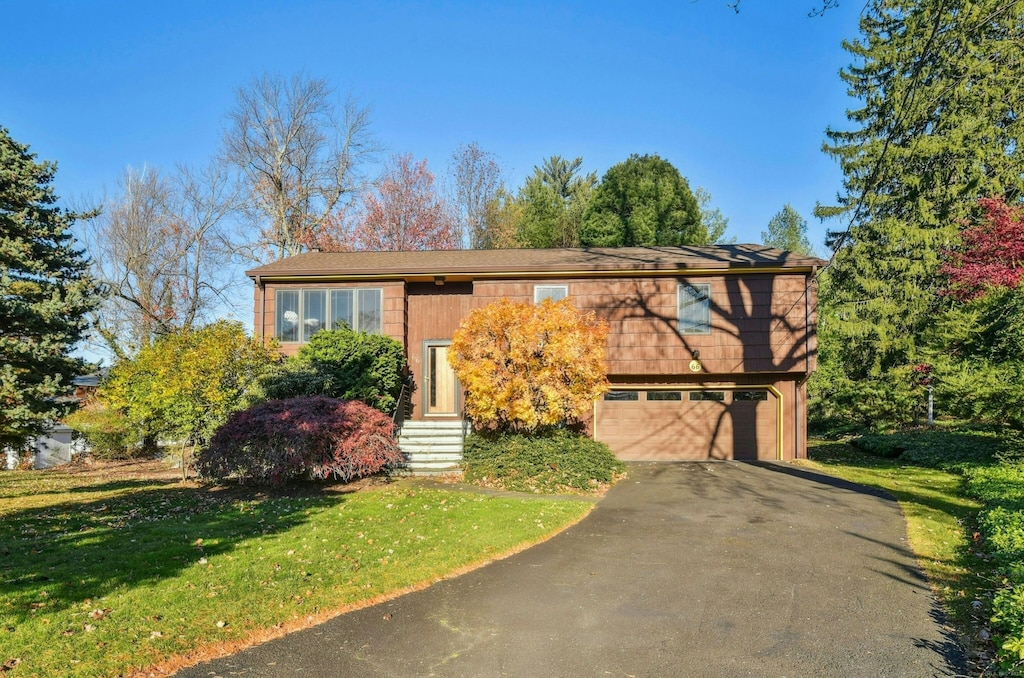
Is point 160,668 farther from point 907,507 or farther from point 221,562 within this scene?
point 907,507

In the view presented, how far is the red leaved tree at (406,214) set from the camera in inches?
1298

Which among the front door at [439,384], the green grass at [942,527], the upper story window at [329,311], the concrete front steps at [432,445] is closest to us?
the green grass at [942,527]

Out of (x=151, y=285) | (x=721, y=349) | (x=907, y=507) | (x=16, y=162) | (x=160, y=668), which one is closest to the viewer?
(x=160, y=668)

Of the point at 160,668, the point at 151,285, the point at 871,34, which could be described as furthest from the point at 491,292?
the point at 871,34

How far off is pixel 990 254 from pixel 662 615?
59.7ft

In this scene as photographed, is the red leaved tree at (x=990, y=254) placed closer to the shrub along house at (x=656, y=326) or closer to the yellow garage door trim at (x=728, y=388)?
the shrub along house at (x=656, y=326)

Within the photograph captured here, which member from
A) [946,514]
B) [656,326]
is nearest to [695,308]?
[656,326]

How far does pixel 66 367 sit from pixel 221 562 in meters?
7.24

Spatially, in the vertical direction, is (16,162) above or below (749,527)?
above

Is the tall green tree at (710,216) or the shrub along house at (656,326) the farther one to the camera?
the tall green tree at (710,216)

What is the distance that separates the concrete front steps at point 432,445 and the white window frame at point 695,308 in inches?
236

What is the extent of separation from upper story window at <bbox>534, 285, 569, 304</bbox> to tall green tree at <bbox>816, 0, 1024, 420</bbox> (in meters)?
11.5

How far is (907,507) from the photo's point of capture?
404 inches

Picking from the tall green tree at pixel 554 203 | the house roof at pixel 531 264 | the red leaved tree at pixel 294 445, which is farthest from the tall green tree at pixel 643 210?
the red leaved tree at pixel 294 445
